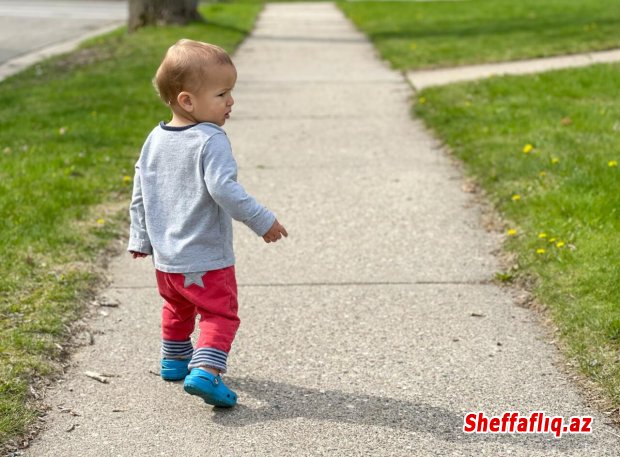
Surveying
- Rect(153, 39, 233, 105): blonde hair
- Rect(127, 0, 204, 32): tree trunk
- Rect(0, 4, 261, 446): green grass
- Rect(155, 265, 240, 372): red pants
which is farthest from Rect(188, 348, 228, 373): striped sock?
Rect(127, 0, 204, 32): tree trunk

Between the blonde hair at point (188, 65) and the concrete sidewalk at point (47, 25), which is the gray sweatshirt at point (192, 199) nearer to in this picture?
the blonde hair at point (188, 65)

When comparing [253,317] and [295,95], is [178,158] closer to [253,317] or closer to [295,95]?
[253,317]

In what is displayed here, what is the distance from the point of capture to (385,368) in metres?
4.17

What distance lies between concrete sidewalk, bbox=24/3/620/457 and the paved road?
28.3 ft

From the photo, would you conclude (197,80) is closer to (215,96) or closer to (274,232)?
(215,96)

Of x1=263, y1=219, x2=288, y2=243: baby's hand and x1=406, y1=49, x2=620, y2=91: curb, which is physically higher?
x1=263, y1=219, x2=288, y2=243: baby's hand

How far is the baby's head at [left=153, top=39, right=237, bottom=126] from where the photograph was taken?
3.68 meters

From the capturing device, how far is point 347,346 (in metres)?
4.40

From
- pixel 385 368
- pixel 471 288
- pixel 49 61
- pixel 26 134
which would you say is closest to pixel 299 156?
pixel 26 134

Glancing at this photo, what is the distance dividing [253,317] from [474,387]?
3.89 ft

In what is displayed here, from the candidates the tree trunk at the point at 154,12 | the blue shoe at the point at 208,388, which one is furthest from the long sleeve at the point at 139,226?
the tree trunk at the point at 154,12

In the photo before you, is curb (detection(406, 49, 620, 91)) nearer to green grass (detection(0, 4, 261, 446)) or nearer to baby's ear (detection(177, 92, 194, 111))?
green grass (detection(0, 4, 261, 446))

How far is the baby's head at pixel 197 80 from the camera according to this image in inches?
145

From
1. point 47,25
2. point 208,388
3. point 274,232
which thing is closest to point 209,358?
point 208,388
